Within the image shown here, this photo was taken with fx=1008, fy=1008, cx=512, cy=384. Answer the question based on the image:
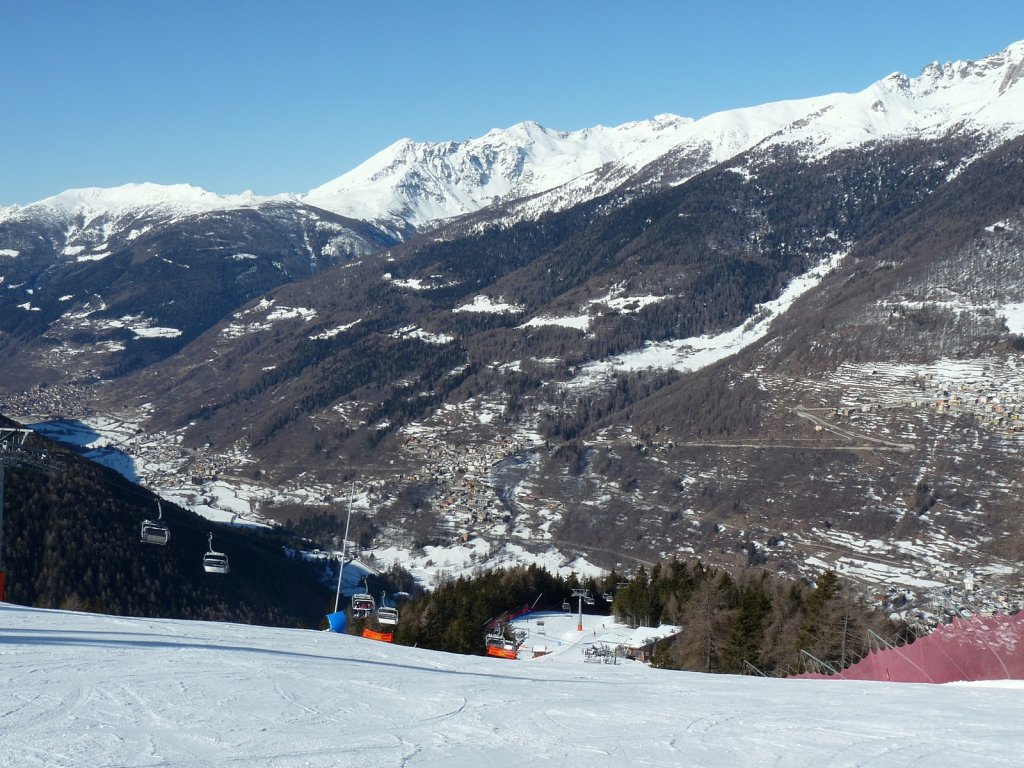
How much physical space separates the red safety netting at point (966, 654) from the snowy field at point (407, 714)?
56.0 inches

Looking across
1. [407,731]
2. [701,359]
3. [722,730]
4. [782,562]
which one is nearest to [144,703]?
[407,731]

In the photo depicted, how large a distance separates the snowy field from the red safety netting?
1422mm

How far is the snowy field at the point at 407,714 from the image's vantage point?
10766 mm

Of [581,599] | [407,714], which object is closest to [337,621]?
[407,714]

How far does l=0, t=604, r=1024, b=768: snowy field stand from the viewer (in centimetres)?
1077

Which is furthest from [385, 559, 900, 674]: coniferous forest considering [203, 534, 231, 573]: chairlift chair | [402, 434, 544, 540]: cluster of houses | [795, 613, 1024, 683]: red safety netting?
[402, 434, 544, 540]: cluster of houses

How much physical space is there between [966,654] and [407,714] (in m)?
15.3

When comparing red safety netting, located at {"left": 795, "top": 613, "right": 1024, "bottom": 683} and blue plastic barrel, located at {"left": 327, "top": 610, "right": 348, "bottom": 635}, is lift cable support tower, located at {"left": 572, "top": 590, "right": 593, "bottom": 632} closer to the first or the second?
blue plastic barrel, located at {"left": 327, "top": 610, "right": 348, "bottom": 635}

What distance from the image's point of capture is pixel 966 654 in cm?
2314

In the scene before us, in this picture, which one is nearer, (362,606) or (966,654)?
(966,654)

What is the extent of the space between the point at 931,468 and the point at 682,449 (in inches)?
1453

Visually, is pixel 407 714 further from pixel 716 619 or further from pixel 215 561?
pixel 716 619

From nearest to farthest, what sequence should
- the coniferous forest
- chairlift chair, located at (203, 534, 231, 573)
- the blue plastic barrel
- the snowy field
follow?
the snowy field
the blue plastic barrel
chairlift chair, located at (203, 534, 231, 573)
the coniferous forest

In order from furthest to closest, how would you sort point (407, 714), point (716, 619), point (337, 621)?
point (716, 619)
point (337, 621)
point (407, 714)
